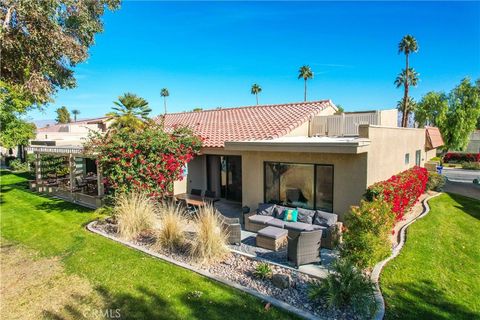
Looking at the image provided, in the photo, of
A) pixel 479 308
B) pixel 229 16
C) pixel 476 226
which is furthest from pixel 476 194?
pixel 229 16

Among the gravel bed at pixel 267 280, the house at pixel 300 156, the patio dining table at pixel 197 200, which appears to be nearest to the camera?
the gravel bed at pixel 267 280

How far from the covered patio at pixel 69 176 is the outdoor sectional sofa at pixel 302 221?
9.24 m

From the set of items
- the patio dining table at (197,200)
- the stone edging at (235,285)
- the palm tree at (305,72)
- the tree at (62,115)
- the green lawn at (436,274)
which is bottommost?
the green lawn at (436,274)

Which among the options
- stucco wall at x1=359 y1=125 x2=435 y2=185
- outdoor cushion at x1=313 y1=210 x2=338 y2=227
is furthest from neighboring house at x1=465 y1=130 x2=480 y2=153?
outdoor cushion at x1=313 y1=210 x2=338 y2=227

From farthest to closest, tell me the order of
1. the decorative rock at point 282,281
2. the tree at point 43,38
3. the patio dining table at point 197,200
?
the patio dining table at point 197,200 < the tree at point 43,38 < the decorative rock at point 282,281

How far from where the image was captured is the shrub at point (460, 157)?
4544 centimetres

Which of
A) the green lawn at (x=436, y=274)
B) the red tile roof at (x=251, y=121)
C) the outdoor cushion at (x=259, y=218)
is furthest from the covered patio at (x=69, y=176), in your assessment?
the green lawn at (x=436, y=274)

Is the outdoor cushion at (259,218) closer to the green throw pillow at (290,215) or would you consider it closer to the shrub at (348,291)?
the green throw pillow at (290,215)

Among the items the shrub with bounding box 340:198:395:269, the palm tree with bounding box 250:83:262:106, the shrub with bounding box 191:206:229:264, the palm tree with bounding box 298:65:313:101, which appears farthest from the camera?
the palm tree with bounding box 250:83:262:106

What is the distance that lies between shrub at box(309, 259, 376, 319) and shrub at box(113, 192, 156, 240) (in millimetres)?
7285

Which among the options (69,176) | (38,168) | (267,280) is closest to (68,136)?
(69,176)

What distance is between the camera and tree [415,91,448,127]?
45.7 m

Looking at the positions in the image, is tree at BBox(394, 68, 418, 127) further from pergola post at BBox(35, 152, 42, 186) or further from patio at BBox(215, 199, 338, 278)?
pergola post at BBox(35, 152, 42, 186)

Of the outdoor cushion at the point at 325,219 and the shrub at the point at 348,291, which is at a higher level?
the outdoor cushion at the point at 325,219
